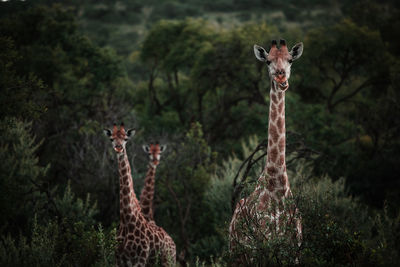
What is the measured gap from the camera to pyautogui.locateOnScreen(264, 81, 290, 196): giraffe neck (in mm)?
5496

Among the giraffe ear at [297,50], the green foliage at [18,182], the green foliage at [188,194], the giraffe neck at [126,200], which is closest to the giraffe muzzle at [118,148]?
the giraffe neck at [126,200]

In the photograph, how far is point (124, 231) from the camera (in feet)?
21.9

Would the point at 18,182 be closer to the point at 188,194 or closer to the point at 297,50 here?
the point at 188,194

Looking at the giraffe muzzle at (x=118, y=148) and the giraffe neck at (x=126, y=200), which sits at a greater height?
the giraffe muzzle at (x=118, y=148)

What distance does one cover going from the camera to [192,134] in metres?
12.9

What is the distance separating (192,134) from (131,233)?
6489mm

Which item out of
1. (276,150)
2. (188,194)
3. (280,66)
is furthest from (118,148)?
(188,194)

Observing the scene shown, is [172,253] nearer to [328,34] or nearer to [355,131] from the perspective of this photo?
[355,131]

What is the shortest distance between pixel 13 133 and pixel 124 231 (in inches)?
193

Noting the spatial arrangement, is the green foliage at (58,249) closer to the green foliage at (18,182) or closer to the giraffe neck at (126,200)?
the giraffe neck at (126,200)

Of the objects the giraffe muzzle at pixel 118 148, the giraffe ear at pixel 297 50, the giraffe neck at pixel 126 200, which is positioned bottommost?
the giraffe neck at pixel 126 200

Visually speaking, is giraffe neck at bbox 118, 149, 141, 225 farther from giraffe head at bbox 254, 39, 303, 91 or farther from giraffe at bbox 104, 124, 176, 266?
giraffe head at bbox 254, 39, 303, 91

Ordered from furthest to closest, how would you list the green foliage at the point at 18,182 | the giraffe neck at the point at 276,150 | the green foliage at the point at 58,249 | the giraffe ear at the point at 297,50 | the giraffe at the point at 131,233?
1. the green foliage at the point at 18,182
2. the giraffe at the point at 131,233
3. the green foliage at the point at 58,249
4. the giraffe ear at the point at 297,50
5. the giraffe neck at the point at 276,150

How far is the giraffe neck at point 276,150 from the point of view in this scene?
18.0 ft
